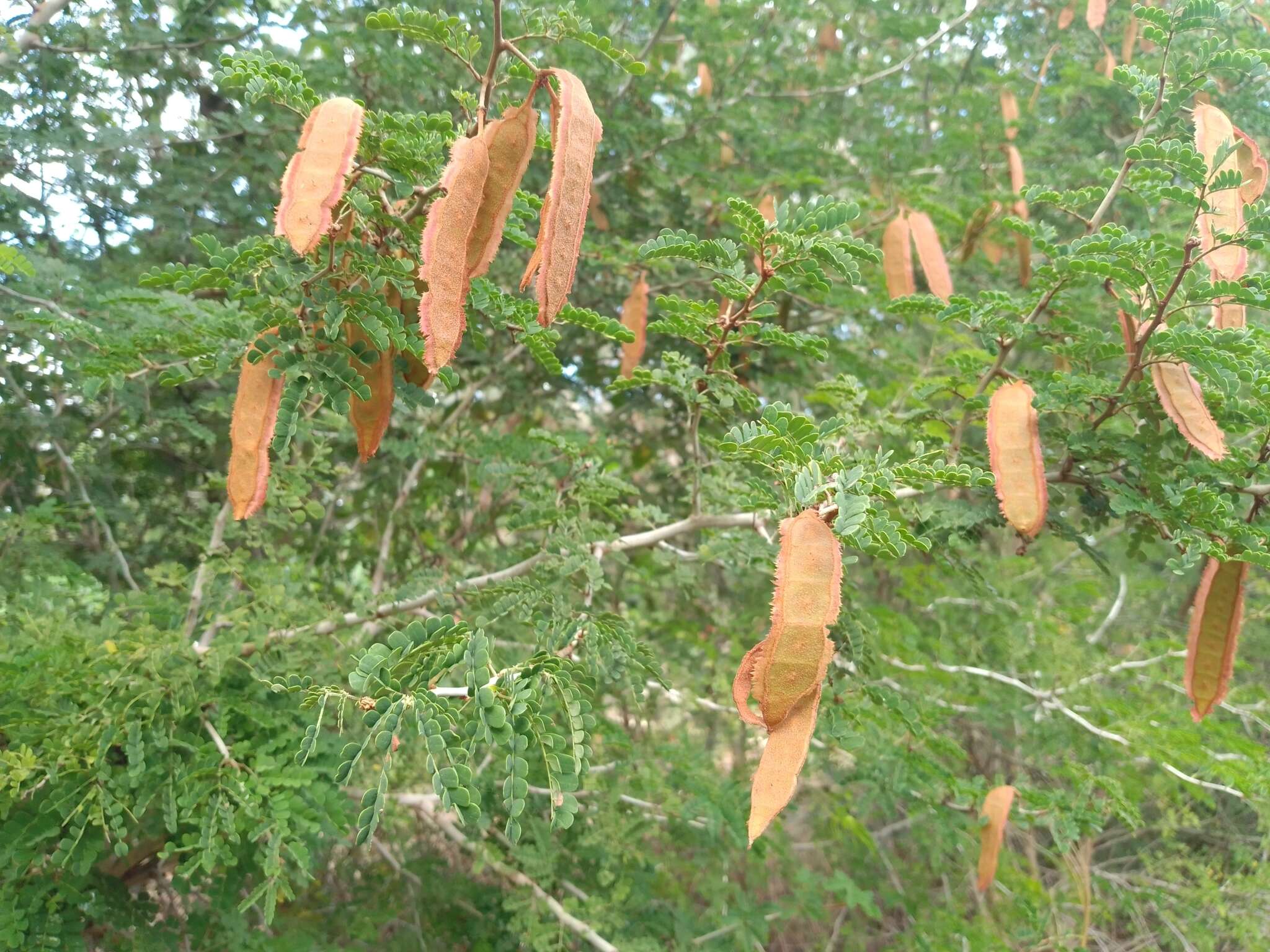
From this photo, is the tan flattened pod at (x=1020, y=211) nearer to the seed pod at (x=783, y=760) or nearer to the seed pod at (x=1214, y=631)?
the seed pod at (x=1214, y=631)

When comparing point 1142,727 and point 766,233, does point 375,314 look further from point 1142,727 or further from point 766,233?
point 1142,727

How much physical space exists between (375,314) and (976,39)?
4.38 m

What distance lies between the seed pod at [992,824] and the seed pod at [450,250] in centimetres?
220

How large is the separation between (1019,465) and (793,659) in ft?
2.45

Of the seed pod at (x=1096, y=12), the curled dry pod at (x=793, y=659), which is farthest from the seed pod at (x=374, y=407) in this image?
the seed pod at (x=1096, y=12)

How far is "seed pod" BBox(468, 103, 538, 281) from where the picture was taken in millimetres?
1307

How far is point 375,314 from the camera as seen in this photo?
4.79 ft

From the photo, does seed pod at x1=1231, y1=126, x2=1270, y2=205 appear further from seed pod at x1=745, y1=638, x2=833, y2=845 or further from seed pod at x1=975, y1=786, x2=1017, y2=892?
seed pod at x1=975, y1=786, x2=1017, y2=892

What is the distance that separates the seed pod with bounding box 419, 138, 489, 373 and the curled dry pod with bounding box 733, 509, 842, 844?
539mm

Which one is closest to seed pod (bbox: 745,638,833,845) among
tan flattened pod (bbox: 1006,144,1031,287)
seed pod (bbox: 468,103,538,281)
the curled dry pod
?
the curled dry pod

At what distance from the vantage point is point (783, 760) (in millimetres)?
1137

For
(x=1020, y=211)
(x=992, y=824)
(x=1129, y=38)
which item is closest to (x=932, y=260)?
(x=1020, y=211)

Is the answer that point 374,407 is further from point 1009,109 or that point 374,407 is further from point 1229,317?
point 1009,109

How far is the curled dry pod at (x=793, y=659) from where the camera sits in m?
1.12
